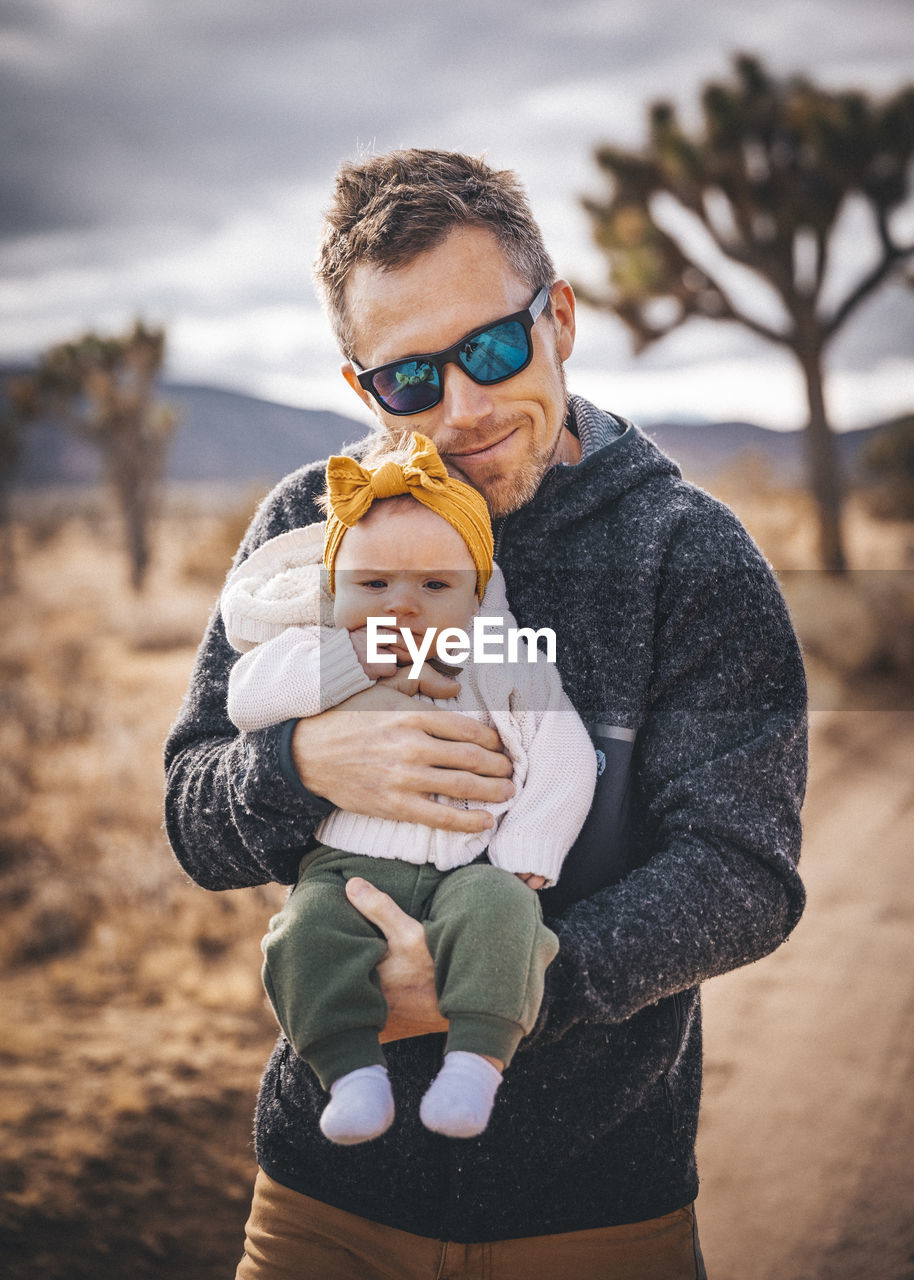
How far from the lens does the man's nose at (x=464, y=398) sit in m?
2.04

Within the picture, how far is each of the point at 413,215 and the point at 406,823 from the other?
1.20m

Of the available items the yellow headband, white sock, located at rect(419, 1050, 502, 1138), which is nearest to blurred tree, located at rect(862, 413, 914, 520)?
the yellow headband

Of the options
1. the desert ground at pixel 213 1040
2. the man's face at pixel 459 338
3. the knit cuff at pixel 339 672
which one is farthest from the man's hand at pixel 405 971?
the desert ground at pixel 213 1040

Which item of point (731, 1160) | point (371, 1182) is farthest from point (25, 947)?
point (371, 1182)

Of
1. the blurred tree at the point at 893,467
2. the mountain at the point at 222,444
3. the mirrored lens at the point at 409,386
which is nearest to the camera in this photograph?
the mirrored lens at the point at 409,386

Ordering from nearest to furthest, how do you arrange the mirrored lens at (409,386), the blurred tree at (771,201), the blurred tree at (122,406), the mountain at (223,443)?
the mirrored lens at (409,386) → the blurred tree at (771,201) → the blurred tree at (122,406) → the mountain at (223,443)

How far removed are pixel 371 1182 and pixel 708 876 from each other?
2.88ft

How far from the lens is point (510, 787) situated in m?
1.87

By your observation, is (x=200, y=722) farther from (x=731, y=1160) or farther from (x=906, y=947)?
(x=906, y=947)

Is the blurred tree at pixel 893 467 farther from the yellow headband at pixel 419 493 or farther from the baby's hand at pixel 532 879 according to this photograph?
the baby's hand at pixel 532 879

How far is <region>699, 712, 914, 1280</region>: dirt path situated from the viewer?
3334mm

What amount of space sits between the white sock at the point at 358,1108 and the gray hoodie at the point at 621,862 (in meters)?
0.25

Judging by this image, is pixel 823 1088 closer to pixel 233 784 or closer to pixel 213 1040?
pixel 213 1040

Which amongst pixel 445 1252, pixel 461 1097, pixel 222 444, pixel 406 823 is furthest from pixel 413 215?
pixel 222 444
